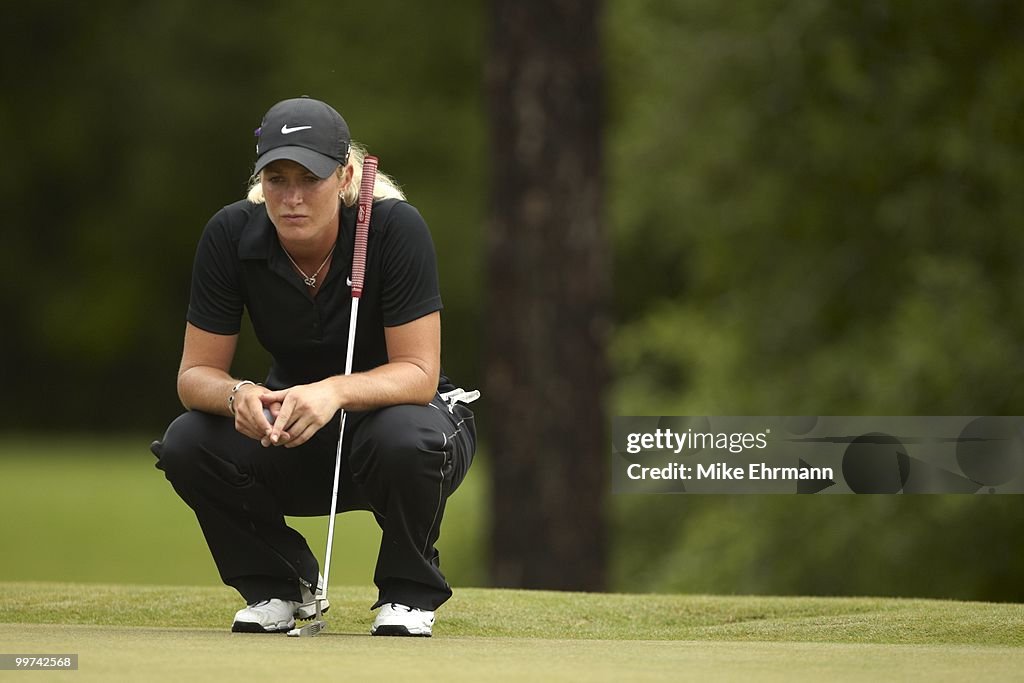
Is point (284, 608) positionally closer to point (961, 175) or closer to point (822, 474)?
point (822, 474)

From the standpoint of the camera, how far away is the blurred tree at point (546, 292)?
7.29 m

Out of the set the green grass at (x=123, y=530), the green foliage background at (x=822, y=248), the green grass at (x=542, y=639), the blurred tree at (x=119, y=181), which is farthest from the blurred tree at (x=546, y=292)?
the blurred tree at (x=119, y=181)

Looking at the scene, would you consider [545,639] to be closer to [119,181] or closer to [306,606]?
[306,606]

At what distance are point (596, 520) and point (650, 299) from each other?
38.9 feet

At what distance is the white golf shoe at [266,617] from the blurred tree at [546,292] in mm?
2840

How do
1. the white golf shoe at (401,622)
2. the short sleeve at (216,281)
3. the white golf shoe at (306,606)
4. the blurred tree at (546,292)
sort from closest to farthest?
the white golf shoe at (401,622) → the short sleeve at (216,281) → the white golf shoe at (306,606) → the blurred tree at (546,292)

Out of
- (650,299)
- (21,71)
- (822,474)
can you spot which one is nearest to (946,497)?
(822,474)

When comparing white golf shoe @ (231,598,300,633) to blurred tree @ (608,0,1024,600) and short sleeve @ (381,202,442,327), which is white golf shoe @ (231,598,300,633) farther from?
blurred tree @ (608,0,1024,600)

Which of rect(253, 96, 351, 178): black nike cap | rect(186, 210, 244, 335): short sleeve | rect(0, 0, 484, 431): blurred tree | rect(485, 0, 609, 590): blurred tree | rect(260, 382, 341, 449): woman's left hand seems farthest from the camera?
rect(0, 0, 484, 431): blurred tree

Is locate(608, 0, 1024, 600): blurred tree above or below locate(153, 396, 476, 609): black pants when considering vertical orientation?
above

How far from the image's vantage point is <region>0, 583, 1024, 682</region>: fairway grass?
3443mm

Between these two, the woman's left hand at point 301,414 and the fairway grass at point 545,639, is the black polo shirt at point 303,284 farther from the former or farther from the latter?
the fairway grass at point 545,639

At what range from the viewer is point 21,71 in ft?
101

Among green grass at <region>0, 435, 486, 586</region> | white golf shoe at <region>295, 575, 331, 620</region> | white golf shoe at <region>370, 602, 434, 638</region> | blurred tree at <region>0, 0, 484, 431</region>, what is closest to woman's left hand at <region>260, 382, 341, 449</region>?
white golf shoe at <region>370, 602, 434, 638</region>
